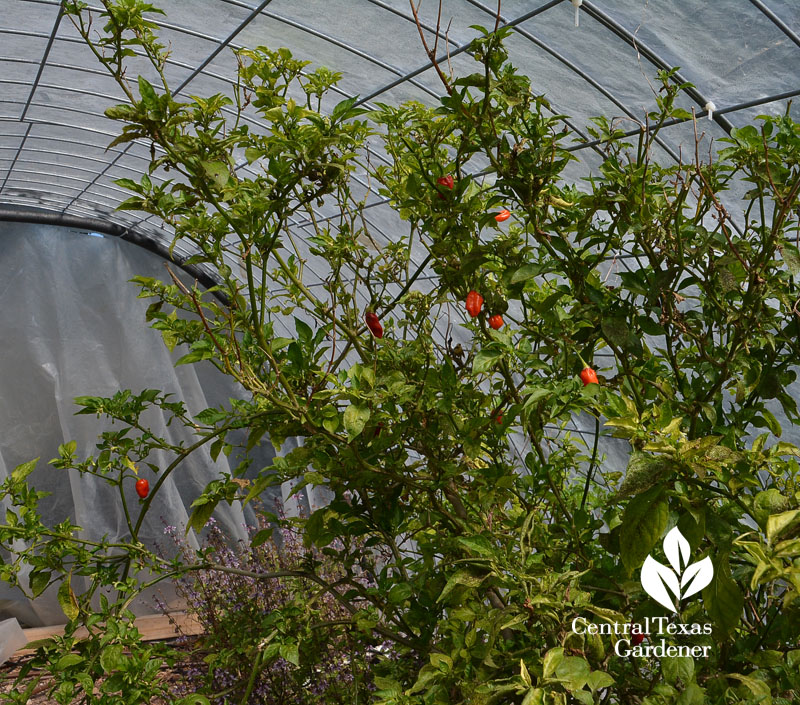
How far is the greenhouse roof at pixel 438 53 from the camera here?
129 inches

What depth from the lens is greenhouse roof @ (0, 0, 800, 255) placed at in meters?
3.28

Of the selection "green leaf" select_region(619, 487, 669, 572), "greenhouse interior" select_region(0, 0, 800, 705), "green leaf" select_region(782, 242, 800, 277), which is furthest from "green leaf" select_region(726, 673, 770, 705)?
"green leaf" select_region(782, 242, 800, 277)

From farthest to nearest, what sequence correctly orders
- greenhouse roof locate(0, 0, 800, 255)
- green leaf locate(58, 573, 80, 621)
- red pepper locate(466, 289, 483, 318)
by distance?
greenhouse roof locate(0, 0, 800, 255), green leaf locate(58, 573, 80, 621), red pepper locate(466, 289, 483, 318)

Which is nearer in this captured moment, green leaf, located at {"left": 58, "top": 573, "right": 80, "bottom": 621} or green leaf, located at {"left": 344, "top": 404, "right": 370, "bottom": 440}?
green leaf, located at {"left": 344, "top": 404, "right": 370, "bottom": 440}

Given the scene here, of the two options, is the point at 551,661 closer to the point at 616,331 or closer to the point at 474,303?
the point at 616,331

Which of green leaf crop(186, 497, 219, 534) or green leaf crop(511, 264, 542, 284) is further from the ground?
green leaf crop(511, 264, 542, 284)

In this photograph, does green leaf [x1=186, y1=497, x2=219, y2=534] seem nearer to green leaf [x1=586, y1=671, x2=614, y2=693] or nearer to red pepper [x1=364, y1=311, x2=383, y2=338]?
red pepper [x1=364, y1=311, x2=383, y2=338]

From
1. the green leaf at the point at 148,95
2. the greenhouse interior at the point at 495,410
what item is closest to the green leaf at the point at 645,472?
the greenhouse interior at the point at 495,410

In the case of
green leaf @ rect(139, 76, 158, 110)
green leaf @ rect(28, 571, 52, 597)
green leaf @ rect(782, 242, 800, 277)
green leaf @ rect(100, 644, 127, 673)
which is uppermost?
green leaf @ rect(139, 76, 158, 110)

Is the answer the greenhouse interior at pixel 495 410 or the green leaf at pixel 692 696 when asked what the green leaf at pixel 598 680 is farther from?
the green leaf at pixel 692 696

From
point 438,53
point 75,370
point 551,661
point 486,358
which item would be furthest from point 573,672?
point 75,370

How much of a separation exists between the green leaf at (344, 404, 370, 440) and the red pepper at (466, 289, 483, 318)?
0.34 meters

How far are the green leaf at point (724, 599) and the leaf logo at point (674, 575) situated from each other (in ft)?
0.61

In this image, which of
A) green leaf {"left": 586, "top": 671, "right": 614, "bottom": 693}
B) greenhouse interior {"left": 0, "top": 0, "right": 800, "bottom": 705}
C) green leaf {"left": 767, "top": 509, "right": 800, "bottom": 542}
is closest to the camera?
green leaf {"left": 767, "top": 509, "right": 800, "bottom": 542}
